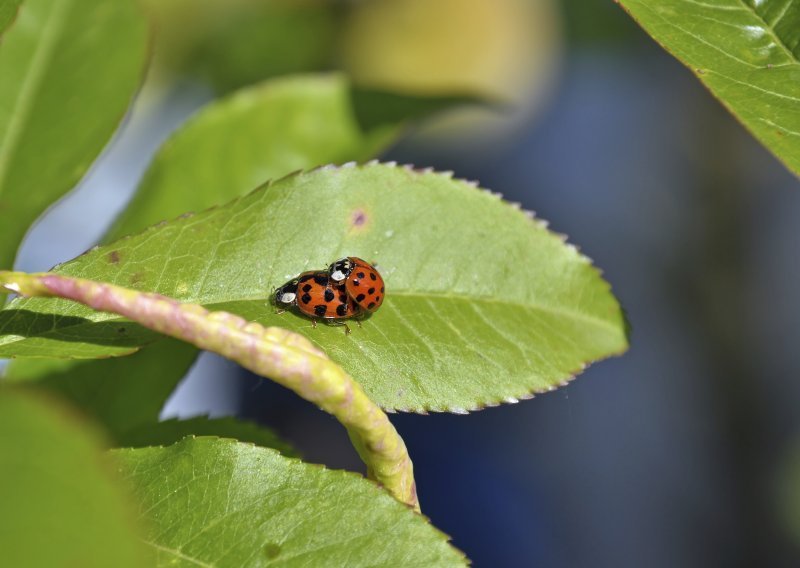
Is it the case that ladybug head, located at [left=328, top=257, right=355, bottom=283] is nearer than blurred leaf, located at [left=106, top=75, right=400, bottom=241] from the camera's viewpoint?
Yes

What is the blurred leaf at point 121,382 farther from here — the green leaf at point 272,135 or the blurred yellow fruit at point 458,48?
the blurred yellow fruit at point 458,48

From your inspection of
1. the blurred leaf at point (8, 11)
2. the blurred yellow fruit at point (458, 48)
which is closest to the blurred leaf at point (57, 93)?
the blurred leaf at point (8, 11)

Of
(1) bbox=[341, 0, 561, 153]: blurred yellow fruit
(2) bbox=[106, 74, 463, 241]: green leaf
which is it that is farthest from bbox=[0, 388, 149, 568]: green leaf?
(1) bbox=[341, 0, 561, 153]: blurred yellow fruit

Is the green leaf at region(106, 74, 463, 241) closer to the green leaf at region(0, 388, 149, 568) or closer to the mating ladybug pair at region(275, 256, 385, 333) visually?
the mating ladybug pair at region(275, 256, 385, 333)

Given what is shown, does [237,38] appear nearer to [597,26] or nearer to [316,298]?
[597,26]

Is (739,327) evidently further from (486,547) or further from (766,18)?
(766,18)

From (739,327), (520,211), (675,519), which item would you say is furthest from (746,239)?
(520,211)
